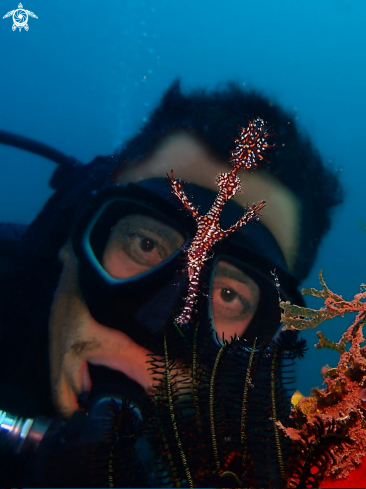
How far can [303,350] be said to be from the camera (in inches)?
86.7

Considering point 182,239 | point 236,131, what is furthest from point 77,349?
point 236,131

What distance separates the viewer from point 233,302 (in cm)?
363

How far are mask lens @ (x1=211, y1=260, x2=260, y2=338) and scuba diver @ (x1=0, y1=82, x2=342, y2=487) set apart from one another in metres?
0.02

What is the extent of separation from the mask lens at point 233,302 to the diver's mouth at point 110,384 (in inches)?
45.6

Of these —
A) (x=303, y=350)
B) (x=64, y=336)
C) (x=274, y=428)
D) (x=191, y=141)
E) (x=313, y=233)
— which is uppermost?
(x=191, y=141)

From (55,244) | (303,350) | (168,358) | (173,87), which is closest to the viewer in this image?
(303,350)

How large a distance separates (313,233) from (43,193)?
133 feet

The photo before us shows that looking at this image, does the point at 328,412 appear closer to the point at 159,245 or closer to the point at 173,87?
the point at 159,245

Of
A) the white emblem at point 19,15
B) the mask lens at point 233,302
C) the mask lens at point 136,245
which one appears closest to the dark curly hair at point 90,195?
the mask lens at point 136,245

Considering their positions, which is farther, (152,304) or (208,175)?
(208,175)

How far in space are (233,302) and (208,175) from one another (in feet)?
5.11

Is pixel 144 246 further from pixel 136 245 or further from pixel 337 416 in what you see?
pixel 337 416

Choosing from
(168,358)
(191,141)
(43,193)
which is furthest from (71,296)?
(43,193)

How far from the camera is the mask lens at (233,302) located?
3.57 meters
